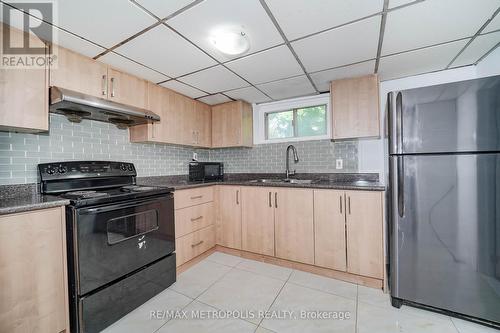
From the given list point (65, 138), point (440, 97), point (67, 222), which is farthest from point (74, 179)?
point (440, 97)

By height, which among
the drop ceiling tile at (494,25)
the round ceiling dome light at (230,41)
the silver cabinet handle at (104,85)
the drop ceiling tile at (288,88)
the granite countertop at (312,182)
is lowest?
the granite countertop at (312,182)

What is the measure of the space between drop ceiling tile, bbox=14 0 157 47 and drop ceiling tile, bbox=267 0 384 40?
84 centimetres

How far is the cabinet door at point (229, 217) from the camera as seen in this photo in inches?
104

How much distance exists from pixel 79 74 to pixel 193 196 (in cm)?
151

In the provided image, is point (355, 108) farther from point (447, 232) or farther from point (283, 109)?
point (447, 232)

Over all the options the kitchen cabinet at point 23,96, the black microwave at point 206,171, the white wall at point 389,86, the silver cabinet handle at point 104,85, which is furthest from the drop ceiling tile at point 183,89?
the white wall at point 389,86

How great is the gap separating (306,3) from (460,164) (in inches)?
58.7

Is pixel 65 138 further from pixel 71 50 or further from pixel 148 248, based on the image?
pixel 148 248

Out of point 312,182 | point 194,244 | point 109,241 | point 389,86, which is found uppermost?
point 389,86

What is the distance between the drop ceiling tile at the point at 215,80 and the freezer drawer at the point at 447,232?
172cm

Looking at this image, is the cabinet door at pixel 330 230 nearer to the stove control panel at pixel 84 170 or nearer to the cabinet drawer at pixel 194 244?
the cabinet drawer at pixel 194 244

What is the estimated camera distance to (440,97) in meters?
1.49

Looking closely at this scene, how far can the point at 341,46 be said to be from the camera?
5.49 feet

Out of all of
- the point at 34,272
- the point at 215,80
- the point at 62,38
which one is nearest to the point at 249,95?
the point at 215,80
